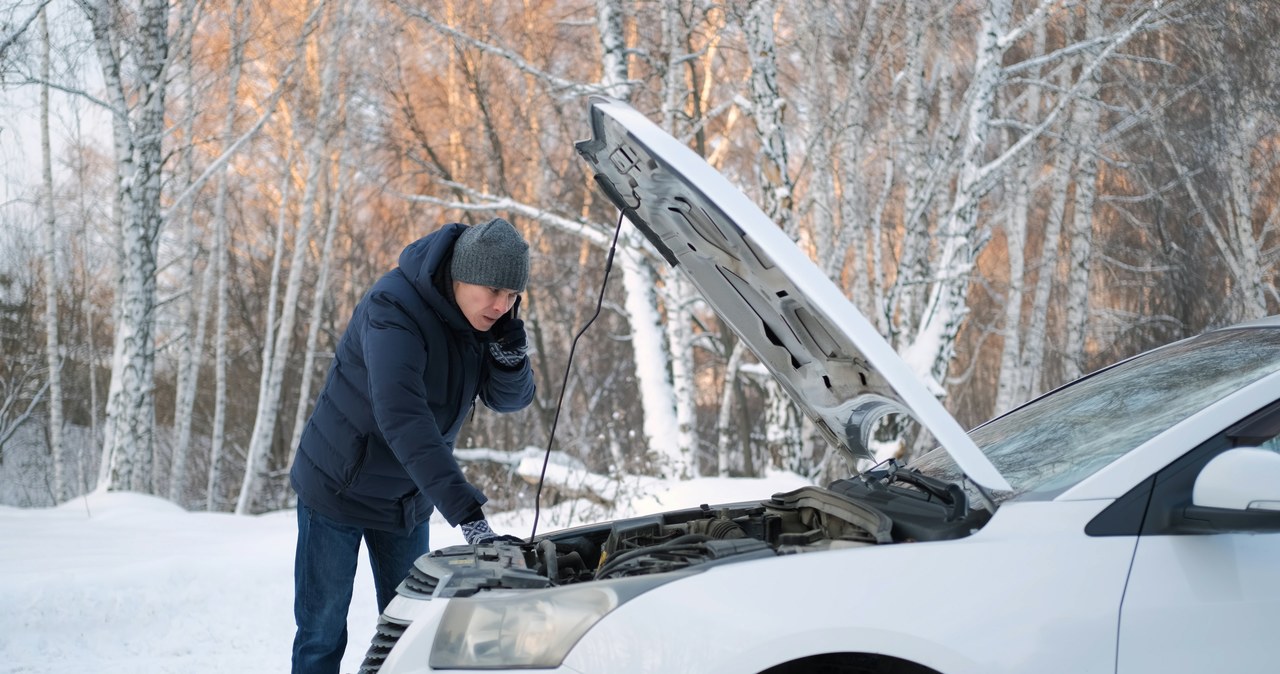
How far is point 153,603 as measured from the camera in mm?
5941

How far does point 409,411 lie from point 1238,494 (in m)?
1.94

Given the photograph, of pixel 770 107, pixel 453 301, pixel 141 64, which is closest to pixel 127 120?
pixel 141 64

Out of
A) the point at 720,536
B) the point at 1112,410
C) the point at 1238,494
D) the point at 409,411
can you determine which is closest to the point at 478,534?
the point at 409,411

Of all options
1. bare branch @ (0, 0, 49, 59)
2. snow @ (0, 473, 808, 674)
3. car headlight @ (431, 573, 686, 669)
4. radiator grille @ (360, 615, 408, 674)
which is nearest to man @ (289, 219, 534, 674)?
radiator grille @ (360, 615, 408, 674)

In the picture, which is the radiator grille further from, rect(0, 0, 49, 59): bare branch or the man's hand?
rect(0, 0, 49, 59): bare branch

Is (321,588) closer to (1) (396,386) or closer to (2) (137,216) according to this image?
(1) (396,386)

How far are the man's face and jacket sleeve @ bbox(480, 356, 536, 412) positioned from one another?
0.24 meters

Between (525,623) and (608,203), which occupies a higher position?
(608,203)

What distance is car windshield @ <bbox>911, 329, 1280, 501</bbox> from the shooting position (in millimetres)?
2270

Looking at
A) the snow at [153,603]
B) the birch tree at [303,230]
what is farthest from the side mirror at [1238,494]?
the birch tree at [303,230]

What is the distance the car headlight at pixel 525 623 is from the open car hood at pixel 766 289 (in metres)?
0.62

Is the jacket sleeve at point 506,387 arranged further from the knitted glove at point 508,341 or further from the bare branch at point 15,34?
the bare branch at point 15,34

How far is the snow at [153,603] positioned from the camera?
207 inches

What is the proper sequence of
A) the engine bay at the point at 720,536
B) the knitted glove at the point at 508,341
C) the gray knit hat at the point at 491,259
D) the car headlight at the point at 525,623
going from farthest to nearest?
1. the knitted glove at the point at 508,341
2. the gray knit hat at the point at 491,259
3. the engine bay at the point at 720,536
4. the car headlight at the point at 525,623
